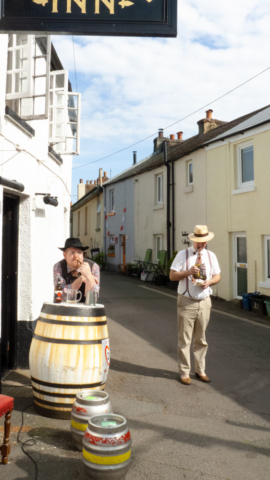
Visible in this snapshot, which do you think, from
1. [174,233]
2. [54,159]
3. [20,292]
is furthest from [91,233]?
[20,292]

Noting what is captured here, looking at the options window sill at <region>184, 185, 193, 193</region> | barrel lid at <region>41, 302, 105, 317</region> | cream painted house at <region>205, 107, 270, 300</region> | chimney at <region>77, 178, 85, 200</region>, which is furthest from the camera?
chimney at <region>77, 178, 85, 200</region>

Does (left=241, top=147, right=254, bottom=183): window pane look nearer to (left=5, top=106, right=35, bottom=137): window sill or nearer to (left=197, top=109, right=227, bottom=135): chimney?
(left=197, top=109, right=227, bottom=135): chimney

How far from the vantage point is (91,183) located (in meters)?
47.9

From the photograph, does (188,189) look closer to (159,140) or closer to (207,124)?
(207,124)

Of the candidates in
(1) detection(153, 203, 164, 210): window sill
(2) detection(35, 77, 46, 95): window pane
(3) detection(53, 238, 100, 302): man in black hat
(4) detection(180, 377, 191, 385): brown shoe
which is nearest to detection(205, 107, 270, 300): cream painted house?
(1) detection(153, 203, 164, 210): window sill

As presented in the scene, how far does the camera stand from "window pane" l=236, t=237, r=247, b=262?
13.0m

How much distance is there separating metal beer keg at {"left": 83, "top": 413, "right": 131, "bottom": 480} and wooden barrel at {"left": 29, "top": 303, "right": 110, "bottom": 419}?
3.41 feet

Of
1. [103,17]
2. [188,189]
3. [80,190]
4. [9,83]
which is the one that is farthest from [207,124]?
[80,190]

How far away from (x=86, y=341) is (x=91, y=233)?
2928 centimetres

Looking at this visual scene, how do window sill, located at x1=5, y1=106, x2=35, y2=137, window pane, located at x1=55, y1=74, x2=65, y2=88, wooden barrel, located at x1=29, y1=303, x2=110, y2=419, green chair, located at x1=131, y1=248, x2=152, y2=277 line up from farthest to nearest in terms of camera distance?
green chair, located at x1=131, y1=248, x2=152, y2=277
window pane, located at x1=55, y1=74, x2=65, y2=88
window sill, located at x1=5, y1=106, x2=35, y2=137
wooden barrel, located at x1=29, y1=303, x2=110, y2=419

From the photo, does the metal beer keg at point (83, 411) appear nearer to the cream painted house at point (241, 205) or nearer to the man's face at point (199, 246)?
the man's face at point (199, 246)

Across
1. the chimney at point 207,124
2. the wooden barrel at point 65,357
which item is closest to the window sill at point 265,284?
the wooden barrel at point 65,357

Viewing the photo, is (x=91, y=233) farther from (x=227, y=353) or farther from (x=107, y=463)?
(x=107, y=463)

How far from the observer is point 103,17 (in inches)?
113
